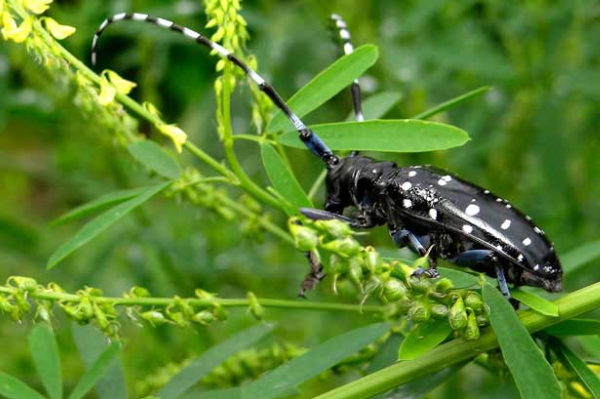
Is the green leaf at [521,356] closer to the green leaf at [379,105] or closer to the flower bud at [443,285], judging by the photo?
the flower bud at [443,285]

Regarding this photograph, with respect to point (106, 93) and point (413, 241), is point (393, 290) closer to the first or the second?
point (413, 241)

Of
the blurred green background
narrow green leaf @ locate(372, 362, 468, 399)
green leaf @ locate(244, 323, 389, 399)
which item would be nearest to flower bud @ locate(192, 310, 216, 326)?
green leaf @ locate(244, 323, 389, 399)

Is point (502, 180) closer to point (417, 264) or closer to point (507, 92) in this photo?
point (507, 92)

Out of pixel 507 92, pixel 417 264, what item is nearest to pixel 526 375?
pixel 417 264

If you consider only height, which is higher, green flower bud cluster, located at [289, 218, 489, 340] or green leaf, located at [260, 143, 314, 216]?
green leaf, located at [260, 143, 314, 216]

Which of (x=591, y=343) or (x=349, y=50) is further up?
(x=349, y=50)

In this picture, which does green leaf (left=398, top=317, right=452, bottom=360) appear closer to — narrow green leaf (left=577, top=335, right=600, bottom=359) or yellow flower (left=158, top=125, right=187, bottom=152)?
narrow green leaf (left=577, top=335, right=600, bottom=359)

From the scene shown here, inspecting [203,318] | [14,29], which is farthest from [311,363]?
[14,29]
